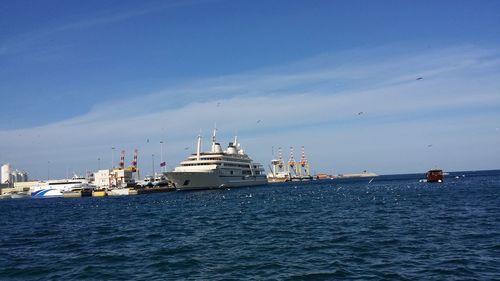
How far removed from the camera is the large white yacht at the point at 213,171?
119062mm

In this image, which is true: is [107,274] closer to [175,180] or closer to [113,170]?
[175,180]

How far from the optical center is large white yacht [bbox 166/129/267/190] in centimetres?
11906

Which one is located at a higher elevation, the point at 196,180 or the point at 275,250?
the point at 196,180

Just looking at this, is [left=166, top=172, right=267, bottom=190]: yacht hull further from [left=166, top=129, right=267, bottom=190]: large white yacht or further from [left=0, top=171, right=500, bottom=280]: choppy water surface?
[left=0, top=171, right=500, bottom=280]: choppy water surface

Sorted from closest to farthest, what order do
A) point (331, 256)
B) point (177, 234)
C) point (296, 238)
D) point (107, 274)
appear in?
point (107, 274), point (331, 256), point (296, 238), point (177, 234)

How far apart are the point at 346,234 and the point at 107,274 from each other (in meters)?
15.2

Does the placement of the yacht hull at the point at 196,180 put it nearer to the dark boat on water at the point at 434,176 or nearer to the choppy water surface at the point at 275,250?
the dark boat on water at the point at 434,176

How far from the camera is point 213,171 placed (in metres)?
122

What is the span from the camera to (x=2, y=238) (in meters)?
35.6

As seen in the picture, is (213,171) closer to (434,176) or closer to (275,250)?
(434,176)

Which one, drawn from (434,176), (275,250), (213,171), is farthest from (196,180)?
(275,250)

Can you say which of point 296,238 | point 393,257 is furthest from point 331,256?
point 296,238

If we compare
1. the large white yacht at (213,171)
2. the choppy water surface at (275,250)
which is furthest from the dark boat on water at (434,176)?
the choppy water surface at (275,250)

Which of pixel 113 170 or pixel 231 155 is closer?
pixel 231 155
